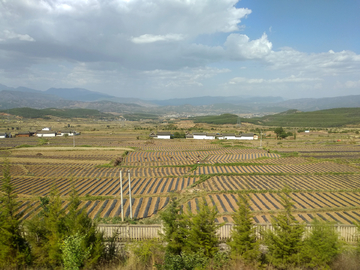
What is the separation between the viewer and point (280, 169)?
31.9 meters

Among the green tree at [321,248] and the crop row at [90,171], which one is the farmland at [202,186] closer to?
the crop row at [90,171]

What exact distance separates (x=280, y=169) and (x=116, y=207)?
25.4m

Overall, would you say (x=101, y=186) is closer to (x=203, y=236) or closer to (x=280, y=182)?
(x=203, y=236)

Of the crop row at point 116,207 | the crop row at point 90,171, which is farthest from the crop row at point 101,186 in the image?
the crop row at point 90,171

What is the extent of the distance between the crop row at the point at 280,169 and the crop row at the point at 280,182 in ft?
9.42

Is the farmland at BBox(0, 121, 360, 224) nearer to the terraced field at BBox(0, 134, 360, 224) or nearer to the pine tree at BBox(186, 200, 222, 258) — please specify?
the terraced field at BBox(0, 134, 360, 224)

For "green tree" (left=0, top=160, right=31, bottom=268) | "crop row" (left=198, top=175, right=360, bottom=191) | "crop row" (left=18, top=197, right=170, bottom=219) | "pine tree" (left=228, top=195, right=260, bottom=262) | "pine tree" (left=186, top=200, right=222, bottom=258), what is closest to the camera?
"green tree" (left=0, top=160, right=31, bottom=268)

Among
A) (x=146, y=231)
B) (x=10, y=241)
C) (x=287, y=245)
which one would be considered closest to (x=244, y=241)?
(x=287, y=245)

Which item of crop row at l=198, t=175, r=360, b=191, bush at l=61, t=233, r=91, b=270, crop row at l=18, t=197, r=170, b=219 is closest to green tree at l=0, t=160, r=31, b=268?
bush at l=61, t=233, r=91, b=270

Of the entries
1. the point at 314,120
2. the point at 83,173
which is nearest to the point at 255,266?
the point at 83,173

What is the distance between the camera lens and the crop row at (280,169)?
30716 mm

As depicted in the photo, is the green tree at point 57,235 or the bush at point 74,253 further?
the green tree at point 57,235

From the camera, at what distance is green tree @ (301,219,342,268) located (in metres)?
6.80

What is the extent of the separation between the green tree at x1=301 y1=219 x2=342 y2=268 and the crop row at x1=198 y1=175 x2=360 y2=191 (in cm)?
1451
